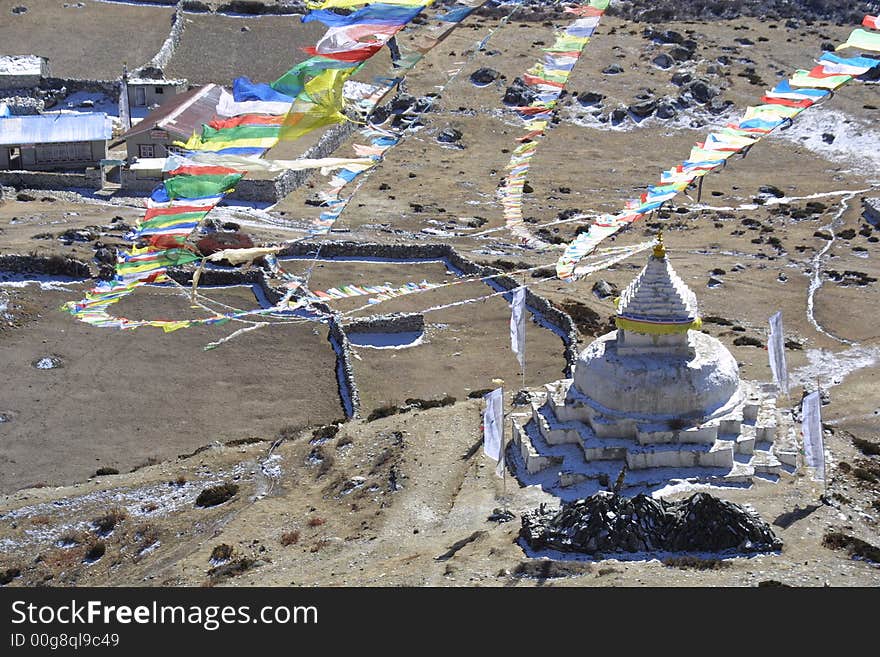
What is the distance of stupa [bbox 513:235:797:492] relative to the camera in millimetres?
36000

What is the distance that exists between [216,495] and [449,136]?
46148 mm

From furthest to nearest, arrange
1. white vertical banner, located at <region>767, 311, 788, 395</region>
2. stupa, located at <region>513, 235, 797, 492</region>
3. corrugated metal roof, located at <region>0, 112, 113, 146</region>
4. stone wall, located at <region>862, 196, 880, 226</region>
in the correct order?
corrugated metal roof, located at <region>0, 112, 113, 146</region>
stone wall, located at <region>862, 196, 880, 226</region>
white vertical banner, located at <region>767, 311, 788, 395</region>
stupa, located at <region>513, 235, 797, 492</region>

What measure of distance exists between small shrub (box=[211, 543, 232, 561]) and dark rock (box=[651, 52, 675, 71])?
65614 mm

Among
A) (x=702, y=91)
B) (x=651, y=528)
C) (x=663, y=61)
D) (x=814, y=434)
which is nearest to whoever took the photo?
(x=651, y=528)

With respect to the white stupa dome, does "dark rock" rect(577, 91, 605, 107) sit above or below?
below

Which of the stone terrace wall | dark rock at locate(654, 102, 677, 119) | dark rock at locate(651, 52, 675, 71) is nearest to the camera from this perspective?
dark rock at locate(654, 102, 677, 119)

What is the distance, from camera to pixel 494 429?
35.6 meters

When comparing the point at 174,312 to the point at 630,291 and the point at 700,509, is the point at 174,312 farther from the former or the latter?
the point at 700,509

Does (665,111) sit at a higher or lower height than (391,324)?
lower

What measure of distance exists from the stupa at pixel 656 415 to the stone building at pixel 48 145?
45.6 metres

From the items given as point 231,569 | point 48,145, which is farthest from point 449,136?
point 231,569

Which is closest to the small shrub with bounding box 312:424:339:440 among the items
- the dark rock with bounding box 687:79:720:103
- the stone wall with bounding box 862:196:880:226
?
the stone wall with bounding box 862:196:880:226

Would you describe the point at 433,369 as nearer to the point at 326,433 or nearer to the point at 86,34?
the point at 326,433

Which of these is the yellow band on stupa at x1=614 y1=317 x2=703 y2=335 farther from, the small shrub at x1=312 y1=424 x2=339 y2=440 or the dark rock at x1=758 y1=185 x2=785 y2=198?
the dark rock at x1=758 y1=185 x2=785 y2=198
